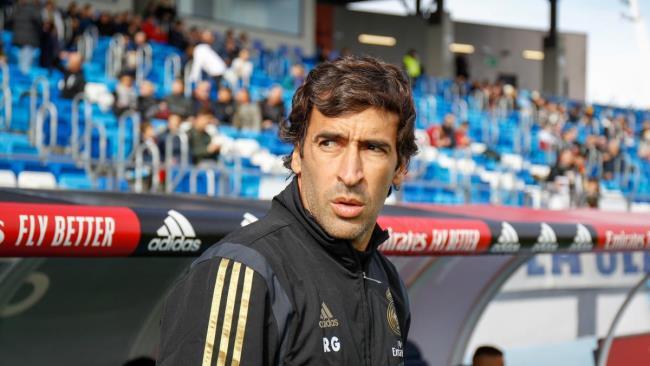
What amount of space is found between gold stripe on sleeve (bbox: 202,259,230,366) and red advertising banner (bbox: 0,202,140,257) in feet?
2.11

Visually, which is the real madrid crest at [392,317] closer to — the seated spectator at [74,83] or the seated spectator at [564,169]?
the seated spectator at [74,83]

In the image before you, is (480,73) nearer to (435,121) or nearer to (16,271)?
(435,121)

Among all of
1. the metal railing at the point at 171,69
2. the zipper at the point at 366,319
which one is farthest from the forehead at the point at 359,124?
the metal railing at the point at 171,69

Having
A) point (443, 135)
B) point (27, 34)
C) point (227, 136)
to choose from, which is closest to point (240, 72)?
point (443, 135)

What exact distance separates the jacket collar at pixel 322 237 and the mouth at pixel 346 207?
4cm

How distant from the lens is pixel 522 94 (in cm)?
2686

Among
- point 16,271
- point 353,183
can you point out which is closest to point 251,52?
point 16,271

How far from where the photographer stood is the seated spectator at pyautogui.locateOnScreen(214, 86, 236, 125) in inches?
543

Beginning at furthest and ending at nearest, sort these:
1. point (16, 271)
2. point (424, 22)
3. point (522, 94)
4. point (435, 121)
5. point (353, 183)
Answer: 1. point (424, 22)
2. point (522, 94)
3. point (435, 121)
4. point (16, 271)
5. point (353, 183)

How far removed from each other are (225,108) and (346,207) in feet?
40.7

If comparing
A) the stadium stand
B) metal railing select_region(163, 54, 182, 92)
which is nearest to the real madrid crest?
the stadium stand

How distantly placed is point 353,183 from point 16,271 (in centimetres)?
204

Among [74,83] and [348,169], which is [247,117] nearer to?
[74,83]

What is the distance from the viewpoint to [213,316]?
148 centimetres
